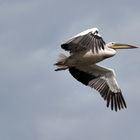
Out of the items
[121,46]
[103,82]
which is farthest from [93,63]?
[121,46]

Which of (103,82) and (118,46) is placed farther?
(118,46)

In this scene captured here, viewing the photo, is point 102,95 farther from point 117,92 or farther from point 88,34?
point 88,34

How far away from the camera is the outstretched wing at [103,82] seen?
138ft

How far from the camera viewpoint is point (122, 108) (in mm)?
42031

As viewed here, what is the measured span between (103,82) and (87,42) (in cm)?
327

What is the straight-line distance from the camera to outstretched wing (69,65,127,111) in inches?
1661

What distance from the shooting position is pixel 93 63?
41.3 meters

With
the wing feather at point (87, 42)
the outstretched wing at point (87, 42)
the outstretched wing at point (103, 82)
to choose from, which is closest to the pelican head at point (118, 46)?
the outstretched wing at point (103, 82)

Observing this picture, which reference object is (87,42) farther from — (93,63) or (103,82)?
(103,82)

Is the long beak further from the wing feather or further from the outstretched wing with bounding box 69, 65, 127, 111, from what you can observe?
the wing feather

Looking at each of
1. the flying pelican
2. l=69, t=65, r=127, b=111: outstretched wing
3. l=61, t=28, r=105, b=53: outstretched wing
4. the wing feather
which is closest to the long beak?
the flying pelican

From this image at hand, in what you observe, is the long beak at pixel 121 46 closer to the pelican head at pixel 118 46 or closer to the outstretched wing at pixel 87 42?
the pelican head at pixel 118 46

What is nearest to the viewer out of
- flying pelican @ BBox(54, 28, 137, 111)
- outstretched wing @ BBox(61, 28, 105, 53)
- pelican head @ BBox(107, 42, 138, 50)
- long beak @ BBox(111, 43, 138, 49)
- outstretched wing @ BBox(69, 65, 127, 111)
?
outstretched wing @ BBox(61, 28, 105, 53)

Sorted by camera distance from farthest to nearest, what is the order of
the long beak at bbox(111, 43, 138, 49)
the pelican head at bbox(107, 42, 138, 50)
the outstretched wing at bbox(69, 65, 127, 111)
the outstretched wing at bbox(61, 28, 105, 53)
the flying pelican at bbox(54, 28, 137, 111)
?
1. the long beak at bbox(111, 43, 138, 49)
2. the pelican head at bbox(107, 42, 138, 50)
3. the outstretched wing at bbox(69, 65, 127, 111)
4. the flying pelican at bbox(54, 28, 137, 111)
5. the outstretched wing at bbox(61, 28, 105, 53)
